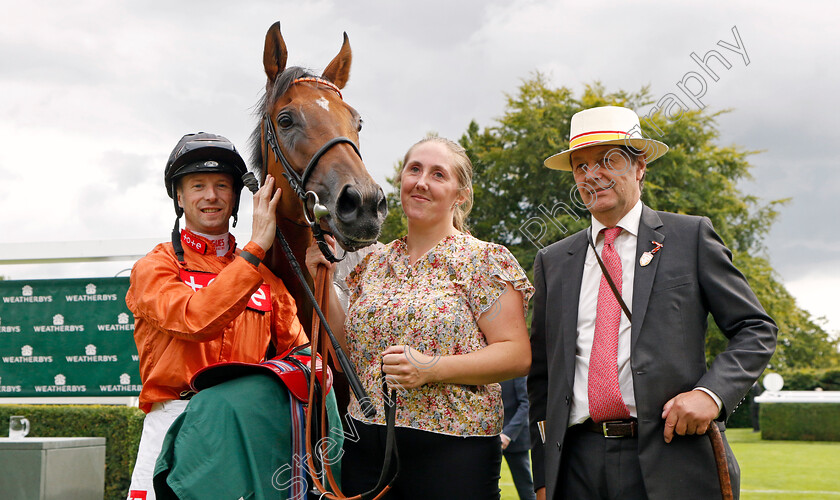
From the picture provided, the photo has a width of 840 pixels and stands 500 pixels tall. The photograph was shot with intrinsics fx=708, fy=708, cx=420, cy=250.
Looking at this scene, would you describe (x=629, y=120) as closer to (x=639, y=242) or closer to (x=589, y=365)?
(x=639, y=242)

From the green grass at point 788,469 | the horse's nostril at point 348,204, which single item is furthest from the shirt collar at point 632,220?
the green grass at point 788,469

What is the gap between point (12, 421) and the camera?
5.92 metres

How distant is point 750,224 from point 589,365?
24.5m

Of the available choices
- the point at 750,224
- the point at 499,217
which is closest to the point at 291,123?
the point at 499,217

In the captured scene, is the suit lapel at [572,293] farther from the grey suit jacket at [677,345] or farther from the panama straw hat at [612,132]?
the panama straw hat at [612,132]

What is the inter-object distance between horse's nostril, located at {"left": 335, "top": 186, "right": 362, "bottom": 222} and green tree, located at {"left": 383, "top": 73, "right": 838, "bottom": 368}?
16.2m

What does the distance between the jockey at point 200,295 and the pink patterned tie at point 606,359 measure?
1115mm

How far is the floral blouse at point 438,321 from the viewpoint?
2490 mm

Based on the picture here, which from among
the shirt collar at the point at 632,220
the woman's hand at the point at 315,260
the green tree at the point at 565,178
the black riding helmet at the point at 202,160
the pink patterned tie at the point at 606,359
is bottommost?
the pink patterned tie at the point at 606,359

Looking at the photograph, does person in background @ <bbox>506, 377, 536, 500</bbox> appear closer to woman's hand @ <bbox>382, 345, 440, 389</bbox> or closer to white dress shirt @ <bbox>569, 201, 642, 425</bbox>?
white dress shirt @ <bbox>569, 201, 642, 425</bbox>

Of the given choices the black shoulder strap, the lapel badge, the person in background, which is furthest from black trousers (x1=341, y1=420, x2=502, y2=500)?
the person in background

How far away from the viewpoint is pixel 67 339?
7.68 meters

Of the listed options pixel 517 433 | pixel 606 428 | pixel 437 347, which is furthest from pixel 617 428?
pixel 517 433

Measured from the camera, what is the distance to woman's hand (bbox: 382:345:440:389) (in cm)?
233
